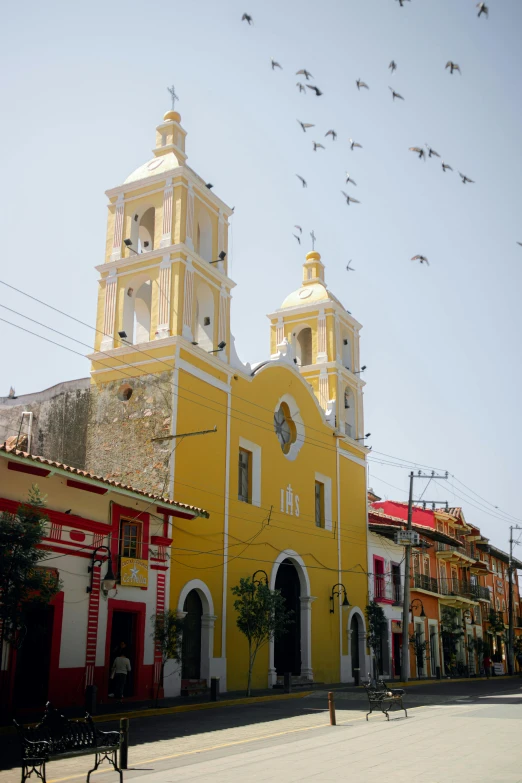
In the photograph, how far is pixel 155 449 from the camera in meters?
22.8

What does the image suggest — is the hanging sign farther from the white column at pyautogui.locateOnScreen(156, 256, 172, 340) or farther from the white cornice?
the white cornice

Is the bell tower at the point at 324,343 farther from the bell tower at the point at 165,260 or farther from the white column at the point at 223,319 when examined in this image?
the bell tower at the point at 165,260

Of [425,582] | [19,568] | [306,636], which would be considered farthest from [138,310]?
[425,582]

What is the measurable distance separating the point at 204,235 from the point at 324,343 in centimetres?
979

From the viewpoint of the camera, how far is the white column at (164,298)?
956 inches

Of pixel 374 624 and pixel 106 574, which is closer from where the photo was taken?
pixel 106 574

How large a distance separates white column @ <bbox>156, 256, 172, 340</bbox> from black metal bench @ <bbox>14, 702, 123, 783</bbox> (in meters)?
16.2

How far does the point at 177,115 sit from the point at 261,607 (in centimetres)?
1719

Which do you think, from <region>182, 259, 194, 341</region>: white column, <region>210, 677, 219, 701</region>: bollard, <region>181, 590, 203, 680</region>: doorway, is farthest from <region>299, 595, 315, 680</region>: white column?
<region>182, 259, 194, 341</region>: white column

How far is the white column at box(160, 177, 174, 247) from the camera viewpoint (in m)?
25.7

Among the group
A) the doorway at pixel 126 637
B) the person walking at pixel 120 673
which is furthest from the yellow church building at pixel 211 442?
the person walking at pixel 120 673

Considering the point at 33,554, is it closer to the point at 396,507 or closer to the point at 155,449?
the point at 155,449

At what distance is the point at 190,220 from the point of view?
2611 centimetres

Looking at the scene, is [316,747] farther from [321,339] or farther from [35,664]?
[321,339]
